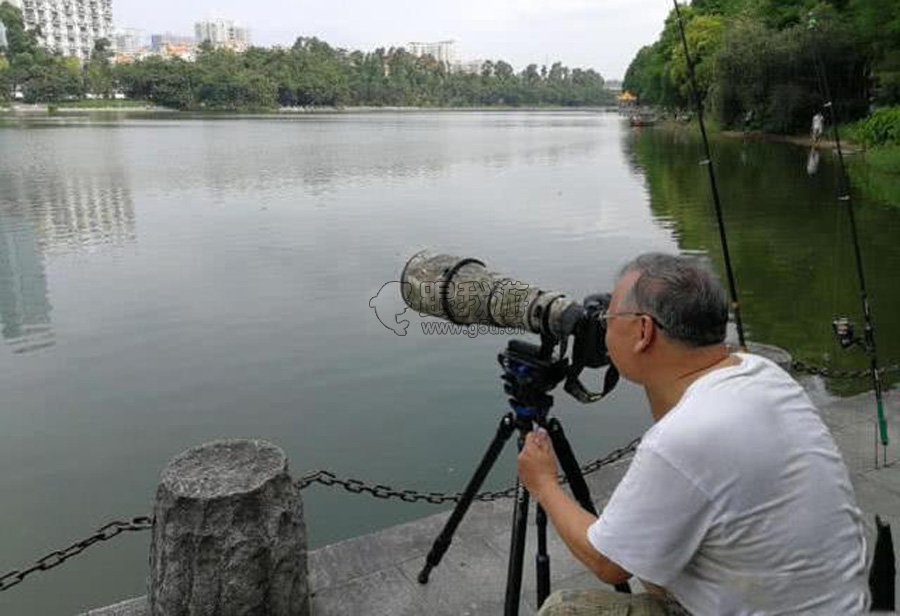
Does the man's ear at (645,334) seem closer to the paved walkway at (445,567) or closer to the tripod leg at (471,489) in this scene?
the tripod leg at (471,489)

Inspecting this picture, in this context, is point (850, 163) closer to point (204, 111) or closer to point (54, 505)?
point (54, 505)

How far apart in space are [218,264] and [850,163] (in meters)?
22.0

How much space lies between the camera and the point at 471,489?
8.77ft

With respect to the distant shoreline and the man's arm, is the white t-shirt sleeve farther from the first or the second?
the distant shoreline

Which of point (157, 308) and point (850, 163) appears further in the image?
point (850, 163)

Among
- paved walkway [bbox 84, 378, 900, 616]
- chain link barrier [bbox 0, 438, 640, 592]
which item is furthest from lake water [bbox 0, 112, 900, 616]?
paved walkway [bbox 84, 378, 900, 616]

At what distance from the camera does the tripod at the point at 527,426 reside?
2.22 m

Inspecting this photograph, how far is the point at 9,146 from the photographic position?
37.3 metres

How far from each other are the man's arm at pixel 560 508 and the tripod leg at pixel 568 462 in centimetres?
24

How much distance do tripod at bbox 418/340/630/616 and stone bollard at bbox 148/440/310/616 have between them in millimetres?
696

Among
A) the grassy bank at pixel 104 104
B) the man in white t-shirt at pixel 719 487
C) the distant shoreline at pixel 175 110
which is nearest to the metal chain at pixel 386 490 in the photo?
the man in white t-shirt at pixel 719 487

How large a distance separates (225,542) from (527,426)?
1.13m

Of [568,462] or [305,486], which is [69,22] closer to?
[305,486]

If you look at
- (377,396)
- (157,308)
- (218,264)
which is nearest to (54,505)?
(377,396)
